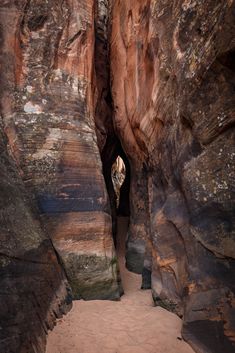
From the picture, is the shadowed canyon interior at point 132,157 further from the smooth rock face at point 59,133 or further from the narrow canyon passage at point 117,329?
the narrow canyon passage at point 117,329

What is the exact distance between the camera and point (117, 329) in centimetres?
488

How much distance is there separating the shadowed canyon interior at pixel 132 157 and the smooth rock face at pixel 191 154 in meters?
0.02

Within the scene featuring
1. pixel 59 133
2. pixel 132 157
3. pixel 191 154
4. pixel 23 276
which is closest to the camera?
pixel 23 276

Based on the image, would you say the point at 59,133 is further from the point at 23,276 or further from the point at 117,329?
the point at 117,329

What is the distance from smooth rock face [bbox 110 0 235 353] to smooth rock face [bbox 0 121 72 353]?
6.79 ft

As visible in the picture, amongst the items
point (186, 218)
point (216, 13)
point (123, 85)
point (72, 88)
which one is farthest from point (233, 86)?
point (123, 85)

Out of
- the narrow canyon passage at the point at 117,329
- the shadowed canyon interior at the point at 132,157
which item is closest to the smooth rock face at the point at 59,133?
the shadowed canyon interior at the point at 132,157

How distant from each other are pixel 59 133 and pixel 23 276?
11.5 ft

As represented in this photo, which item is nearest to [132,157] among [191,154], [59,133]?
[59,133]

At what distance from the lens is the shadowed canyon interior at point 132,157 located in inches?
158

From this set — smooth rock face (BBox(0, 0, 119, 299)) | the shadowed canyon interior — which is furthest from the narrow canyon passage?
smooth rock face (BBox(0, 0, 119, 299))

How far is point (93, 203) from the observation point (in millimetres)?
6707

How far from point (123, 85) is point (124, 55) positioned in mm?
910

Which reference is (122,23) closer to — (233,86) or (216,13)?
(216,13)
